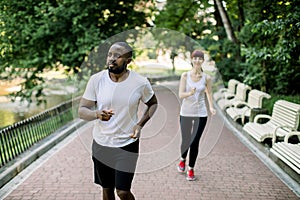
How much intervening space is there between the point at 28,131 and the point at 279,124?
16.5 feet

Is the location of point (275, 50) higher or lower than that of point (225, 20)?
lower

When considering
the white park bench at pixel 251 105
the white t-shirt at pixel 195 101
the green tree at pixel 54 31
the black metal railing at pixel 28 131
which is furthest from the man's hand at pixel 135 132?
the green tree at pixel 54 31

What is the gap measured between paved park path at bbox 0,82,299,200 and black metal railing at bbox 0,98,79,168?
0.44m

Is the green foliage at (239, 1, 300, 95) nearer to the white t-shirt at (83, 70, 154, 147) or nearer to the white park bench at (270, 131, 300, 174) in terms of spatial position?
the white park bench at (270, 131, 300, 174)

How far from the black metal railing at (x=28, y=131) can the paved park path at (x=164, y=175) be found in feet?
1.45

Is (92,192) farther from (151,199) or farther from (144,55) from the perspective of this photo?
(144,55)

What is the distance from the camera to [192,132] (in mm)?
5320

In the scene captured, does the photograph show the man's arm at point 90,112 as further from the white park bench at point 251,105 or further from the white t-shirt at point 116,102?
the white park bench at point 251,105

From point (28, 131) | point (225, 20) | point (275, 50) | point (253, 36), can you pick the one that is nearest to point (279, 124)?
point (275, 50)

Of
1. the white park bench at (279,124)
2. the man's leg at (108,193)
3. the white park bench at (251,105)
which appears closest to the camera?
the man's leg at (108,193)

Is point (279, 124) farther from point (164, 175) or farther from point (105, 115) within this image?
point (105, 115)

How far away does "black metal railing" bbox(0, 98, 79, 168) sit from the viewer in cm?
628

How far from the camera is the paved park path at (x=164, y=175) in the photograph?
4.40 meters

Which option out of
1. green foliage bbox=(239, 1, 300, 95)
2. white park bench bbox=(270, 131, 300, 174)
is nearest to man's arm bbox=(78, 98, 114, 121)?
white park bench bbox=(270, 131, 300, 174)
